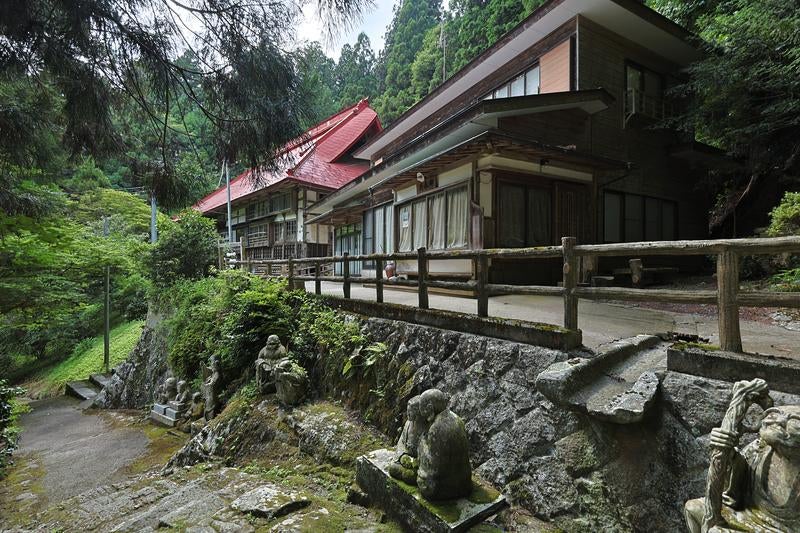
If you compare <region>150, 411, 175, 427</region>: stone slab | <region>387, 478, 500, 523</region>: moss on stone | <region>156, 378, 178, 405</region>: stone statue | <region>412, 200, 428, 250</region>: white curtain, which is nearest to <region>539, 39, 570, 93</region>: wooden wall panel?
<region>412, 200, 428, 250</region>: white curtain

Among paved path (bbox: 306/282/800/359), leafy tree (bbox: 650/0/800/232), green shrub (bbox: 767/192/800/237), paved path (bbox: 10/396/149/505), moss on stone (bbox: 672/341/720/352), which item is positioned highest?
leafy tree (bbox: 650/0/800/232)

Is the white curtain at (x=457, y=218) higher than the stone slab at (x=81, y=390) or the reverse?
higher

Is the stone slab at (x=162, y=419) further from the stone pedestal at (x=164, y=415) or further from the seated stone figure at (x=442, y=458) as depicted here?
the seated stone figure at (x=442, y=458)

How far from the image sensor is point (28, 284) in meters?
9.74

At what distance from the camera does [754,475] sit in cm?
203

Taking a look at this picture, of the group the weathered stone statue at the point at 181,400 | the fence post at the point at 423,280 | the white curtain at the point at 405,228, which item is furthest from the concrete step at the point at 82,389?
the fence post at the point at 423,280

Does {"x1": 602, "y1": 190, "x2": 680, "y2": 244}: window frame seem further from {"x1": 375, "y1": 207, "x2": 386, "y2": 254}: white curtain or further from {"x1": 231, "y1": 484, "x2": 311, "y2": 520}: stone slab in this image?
{"x1": 231, "y1": 484, "x2": 311, "y2": 520}: stone slab

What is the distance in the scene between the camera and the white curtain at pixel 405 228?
10.4 m

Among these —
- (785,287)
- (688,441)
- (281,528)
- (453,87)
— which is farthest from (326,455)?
(453,87)

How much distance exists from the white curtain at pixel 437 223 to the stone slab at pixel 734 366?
20.3 feet

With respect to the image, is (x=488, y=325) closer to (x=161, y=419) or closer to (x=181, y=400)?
(x=181, y=400)

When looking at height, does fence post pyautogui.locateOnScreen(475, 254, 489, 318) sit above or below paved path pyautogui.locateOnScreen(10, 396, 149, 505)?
above

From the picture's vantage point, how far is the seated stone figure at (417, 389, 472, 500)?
3148 mm

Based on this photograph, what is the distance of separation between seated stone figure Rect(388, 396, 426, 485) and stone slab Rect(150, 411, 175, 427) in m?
7.84
